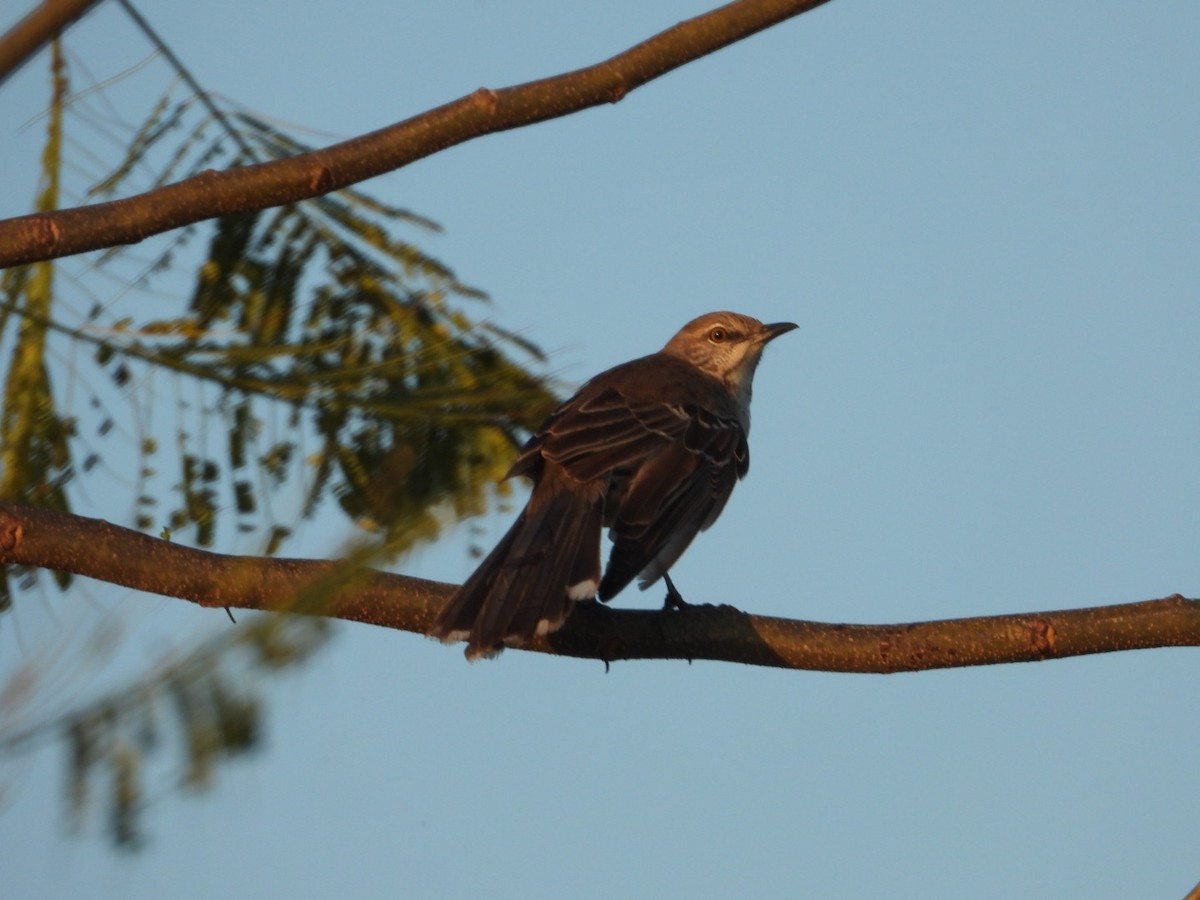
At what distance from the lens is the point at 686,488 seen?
20.0 ft

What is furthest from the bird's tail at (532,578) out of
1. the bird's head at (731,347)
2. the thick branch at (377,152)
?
the bird's head at (731,347)

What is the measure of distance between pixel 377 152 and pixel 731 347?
4.70 metres

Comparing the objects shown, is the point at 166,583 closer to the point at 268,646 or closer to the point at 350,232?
the point at 350,232

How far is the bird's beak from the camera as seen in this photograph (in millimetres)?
8367

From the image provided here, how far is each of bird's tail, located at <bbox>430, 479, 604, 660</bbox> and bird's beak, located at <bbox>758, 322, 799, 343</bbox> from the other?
3034 mm

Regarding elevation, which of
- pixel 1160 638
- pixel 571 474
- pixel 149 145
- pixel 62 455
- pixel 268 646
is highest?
pixel 149 145

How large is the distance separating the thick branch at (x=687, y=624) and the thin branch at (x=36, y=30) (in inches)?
56.6

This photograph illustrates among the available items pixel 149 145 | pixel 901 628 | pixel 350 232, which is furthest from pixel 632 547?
pixel 149 145

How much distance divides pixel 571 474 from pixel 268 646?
4115 millimetres

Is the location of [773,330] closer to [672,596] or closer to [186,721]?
[672,596]

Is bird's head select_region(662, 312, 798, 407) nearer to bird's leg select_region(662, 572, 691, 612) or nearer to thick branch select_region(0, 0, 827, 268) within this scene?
bird's leg select_region(662, 572, 691, 612)

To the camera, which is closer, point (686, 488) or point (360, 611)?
point (360, 611)

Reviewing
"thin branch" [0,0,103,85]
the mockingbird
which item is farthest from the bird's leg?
"thin branch" [0,0,103,85]

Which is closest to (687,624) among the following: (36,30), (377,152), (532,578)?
(532,578)
